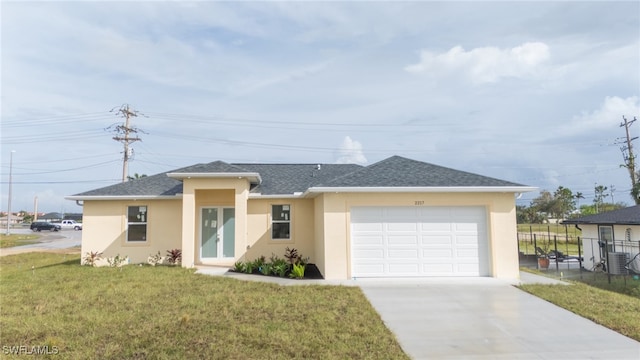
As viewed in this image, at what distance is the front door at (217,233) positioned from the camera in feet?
51.6

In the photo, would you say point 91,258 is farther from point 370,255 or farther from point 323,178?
point 370,255

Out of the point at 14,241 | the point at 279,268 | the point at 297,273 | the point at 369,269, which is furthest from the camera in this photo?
the point at 14,241

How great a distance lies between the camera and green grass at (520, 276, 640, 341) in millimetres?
7211

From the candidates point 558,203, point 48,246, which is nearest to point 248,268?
point 48,246

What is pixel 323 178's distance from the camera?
58.3 feet

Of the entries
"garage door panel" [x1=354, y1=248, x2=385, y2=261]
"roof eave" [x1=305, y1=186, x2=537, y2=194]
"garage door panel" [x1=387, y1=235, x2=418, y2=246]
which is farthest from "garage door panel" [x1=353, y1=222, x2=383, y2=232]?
"roof eave" [x1=305, y1=186, x2=537, y2=194]

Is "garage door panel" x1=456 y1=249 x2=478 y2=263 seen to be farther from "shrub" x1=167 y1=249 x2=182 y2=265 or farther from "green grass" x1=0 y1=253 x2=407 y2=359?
"shrub" x1=167 y1=249 x2=182 y2=265

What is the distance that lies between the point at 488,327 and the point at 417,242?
509 centimetres

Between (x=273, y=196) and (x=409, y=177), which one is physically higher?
(x=409, y=177)

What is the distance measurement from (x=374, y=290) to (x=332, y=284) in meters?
1.38

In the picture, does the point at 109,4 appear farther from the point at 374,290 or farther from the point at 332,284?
the point at 374,290

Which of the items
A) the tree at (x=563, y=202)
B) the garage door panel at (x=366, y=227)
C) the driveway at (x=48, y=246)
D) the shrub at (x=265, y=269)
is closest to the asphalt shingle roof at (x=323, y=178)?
the garage door panel at (x=366, y=227)

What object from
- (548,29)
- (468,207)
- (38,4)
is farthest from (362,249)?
(38,4)

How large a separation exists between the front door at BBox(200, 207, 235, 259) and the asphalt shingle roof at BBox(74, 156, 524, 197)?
1.64 metres
